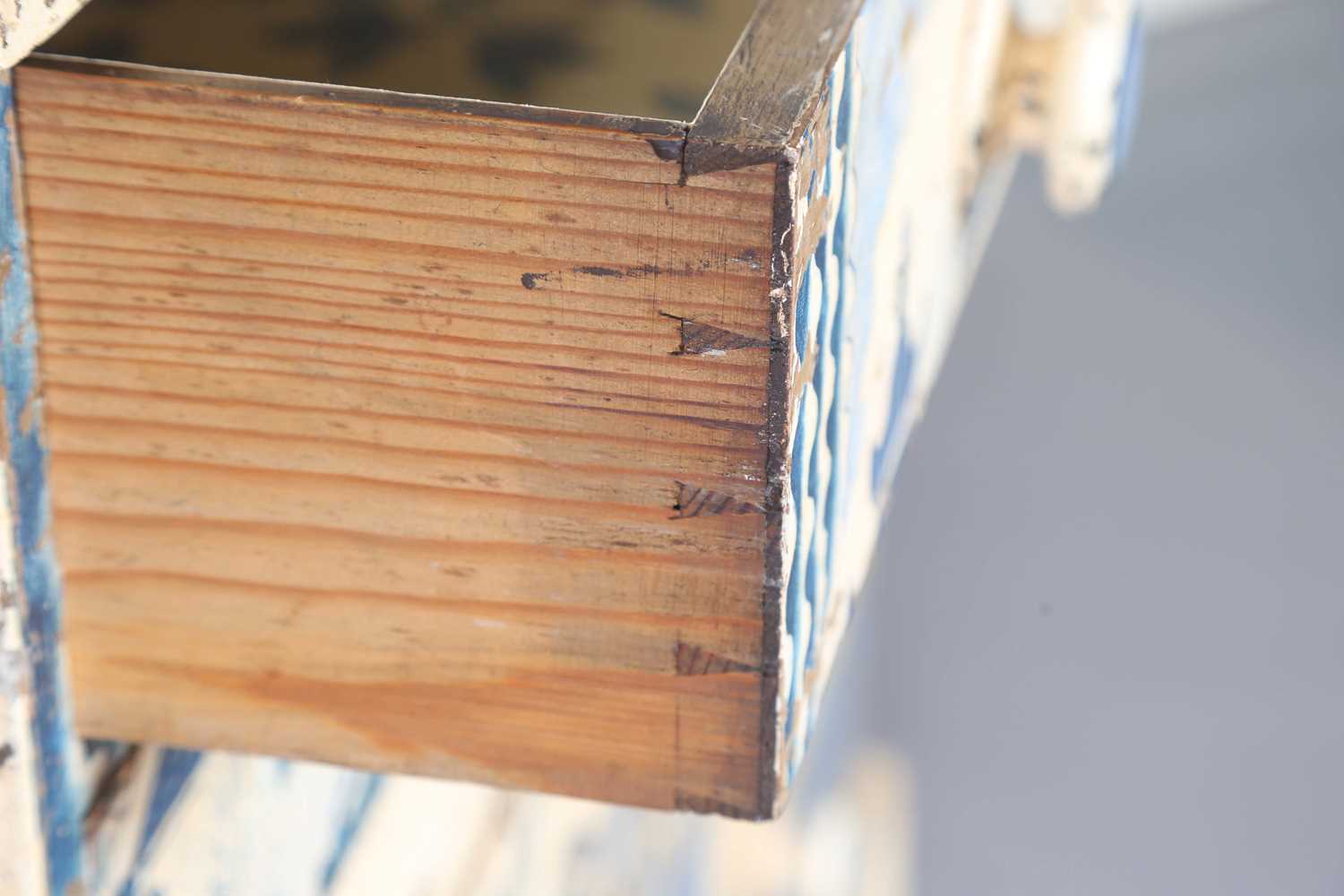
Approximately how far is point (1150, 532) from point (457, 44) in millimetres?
1788

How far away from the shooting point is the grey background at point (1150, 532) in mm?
1984

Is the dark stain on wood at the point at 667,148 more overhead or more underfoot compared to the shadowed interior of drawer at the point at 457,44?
more underfoot

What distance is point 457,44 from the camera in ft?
1.63

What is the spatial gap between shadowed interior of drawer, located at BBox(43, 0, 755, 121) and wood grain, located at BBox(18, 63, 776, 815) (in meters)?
0.05

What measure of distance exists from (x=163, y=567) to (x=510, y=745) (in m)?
0.12

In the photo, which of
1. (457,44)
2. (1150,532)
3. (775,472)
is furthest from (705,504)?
(1150,532)

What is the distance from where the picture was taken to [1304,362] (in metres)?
2.11

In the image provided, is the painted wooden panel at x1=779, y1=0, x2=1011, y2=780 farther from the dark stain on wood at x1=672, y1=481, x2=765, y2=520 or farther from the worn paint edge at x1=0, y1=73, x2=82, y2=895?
the worn paint edge at x1=0, y1=73, x2=82, y2=895

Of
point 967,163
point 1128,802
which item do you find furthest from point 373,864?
point 1128,802

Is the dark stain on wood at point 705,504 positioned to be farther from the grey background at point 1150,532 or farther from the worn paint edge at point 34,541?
the grey background at point 1150,532

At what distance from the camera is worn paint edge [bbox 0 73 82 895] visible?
411 mm

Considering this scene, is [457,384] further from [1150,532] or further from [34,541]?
[1150,532]

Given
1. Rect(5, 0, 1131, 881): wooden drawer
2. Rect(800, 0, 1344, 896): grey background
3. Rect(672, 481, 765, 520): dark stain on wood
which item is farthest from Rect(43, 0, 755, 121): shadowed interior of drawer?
Rect(800, 0, 1344, 896): grey background

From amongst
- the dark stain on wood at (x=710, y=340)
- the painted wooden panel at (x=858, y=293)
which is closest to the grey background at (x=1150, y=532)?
the painted wooden panel at (x=858, y=293)
